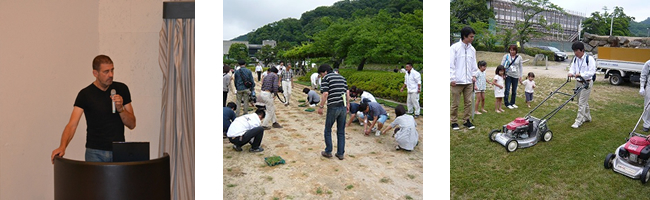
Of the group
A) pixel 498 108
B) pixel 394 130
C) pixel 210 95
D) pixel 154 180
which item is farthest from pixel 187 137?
pixel 498 108

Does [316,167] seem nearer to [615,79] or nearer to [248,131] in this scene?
[248,131]

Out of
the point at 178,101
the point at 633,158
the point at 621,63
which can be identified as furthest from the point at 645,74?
the point at 178,101

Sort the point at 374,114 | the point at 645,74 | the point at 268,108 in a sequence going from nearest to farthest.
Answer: the point at 645,74 < the point at 374,114 < the point at 268,108

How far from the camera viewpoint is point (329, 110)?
340 centimetres

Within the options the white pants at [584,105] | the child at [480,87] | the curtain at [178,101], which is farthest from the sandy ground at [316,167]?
the white pants at [584,105]

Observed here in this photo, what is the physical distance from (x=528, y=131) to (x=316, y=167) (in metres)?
1.32

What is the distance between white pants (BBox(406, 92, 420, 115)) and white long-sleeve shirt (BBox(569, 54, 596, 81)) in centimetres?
92

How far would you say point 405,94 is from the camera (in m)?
3.25

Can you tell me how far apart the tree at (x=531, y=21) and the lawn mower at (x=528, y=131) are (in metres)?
0.34

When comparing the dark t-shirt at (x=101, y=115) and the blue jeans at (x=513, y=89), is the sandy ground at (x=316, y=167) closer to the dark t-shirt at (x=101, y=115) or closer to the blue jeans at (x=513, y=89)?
the blue jeans at (x=513, y=89)

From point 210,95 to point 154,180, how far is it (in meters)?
0.80

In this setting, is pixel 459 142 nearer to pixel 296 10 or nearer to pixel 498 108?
pixel 498 108

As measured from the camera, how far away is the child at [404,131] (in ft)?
10.5

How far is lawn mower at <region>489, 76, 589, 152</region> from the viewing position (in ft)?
10.2
